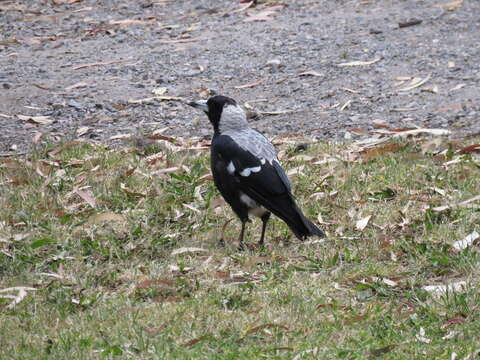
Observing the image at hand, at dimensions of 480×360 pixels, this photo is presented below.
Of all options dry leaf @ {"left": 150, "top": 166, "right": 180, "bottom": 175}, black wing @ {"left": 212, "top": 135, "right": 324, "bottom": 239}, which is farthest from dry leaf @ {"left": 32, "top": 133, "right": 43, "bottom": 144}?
black wing @ {"left": 212, "top": 135, "right": 324, "bottom": 239}

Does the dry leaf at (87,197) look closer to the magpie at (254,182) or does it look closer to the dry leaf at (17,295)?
the magpie at (254,182)

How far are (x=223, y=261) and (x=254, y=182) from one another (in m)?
0.52

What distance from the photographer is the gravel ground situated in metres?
7.97

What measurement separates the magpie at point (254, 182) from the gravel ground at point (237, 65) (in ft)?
6.66

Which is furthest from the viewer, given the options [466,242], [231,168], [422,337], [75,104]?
[75,104]

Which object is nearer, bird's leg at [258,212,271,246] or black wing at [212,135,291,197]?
black wing at [212,135,291,197]

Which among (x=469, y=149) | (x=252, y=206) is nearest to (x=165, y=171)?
(x=252, y=206)

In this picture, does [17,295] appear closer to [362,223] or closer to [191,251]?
[191,251]

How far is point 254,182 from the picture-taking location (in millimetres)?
5523

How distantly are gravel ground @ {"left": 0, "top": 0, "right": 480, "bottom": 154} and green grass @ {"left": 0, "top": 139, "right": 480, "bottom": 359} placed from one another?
2.65ft

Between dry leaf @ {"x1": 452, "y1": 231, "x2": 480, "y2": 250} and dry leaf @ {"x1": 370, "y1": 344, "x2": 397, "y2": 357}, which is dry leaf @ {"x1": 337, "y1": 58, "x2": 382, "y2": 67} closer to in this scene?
dry leaf @ {"x1": 452, "y1": 231, "x2": 480, "y2": 250}

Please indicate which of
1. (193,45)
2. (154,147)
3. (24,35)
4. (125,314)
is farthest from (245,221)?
(24,35)

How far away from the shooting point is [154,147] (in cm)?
729

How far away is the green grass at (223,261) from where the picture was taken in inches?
166
